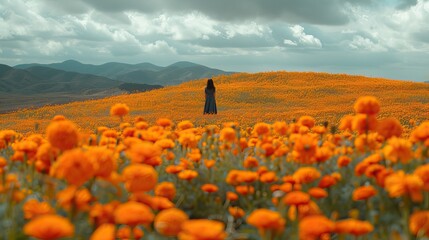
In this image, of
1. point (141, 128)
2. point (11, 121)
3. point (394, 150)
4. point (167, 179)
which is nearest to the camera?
point (394, 150)

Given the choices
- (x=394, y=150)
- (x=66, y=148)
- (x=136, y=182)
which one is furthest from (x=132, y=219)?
(x=394, y=150)

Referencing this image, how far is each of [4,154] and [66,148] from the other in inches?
112

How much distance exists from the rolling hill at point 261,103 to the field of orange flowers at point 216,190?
595 inches

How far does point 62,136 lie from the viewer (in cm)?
338

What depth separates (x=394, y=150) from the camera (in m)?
3.71

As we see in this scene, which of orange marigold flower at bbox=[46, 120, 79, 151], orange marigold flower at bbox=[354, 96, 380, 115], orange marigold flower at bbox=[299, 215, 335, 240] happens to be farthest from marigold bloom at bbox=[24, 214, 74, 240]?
orange marigold flower at bbox=[354, 96, 380, 115]

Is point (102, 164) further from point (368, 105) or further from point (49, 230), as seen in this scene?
point (368, 105)

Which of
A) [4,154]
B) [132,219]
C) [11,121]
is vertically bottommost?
[11,121]

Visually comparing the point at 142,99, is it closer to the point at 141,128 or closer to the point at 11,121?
the point at 11,121

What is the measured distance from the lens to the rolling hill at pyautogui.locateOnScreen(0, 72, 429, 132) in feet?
73.9

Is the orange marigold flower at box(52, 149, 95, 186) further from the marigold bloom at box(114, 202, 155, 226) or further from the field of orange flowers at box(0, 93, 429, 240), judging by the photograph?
the marigold bloom at box(114, 202, 155, 226)

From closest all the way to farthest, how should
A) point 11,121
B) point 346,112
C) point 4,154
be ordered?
point 4,154 → point 346,112 → point 11,121

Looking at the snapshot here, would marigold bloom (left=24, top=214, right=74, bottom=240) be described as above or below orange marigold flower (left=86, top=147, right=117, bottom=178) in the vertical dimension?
below

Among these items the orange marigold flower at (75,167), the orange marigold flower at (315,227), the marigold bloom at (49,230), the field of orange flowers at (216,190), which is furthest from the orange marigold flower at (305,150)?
the marigold bloom at (49,230)
